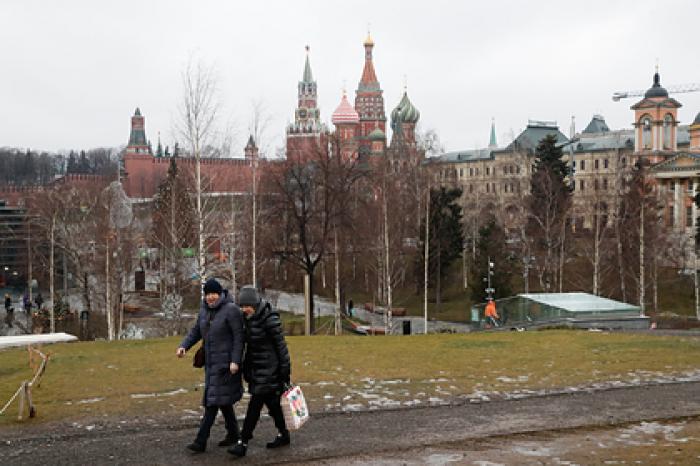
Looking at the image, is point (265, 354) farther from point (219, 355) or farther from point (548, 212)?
point (548, 212)

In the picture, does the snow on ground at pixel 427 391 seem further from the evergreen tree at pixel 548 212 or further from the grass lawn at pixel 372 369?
Result: the evergreen tree at pixel 548 212

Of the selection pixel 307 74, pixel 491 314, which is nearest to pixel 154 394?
pixel 491 314

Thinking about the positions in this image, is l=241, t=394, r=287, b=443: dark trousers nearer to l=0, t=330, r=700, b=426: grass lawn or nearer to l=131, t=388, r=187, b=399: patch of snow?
l=0, t=330, r=700, b=426: grass lawn

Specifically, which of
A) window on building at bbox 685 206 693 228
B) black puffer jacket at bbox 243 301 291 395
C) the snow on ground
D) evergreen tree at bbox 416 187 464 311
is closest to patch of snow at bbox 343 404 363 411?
the snow on ground

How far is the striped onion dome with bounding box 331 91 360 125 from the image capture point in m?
117

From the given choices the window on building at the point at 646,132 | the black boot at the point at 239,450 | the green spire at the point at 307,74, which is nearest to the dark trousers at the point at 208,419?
the black boot at the point at 239,450

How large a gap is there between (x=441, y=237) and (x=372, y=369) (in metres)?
35.2

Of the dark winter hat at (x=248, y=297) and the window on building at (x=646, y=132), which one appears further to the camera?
the window on building at (x=646, y=132)

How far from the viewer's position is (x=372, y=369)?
44.2 ft

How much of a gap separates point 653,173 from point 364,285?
87.3 ft

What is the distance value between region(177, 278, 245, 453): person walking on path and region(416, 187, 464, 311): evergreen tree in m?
38.5

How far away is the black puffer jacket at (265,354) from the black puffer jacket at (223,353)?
134 millimetres

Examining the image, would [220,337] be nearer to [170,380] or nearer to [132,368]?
[170,380]

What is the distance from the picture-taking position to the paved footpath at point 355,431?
8.14 meters
